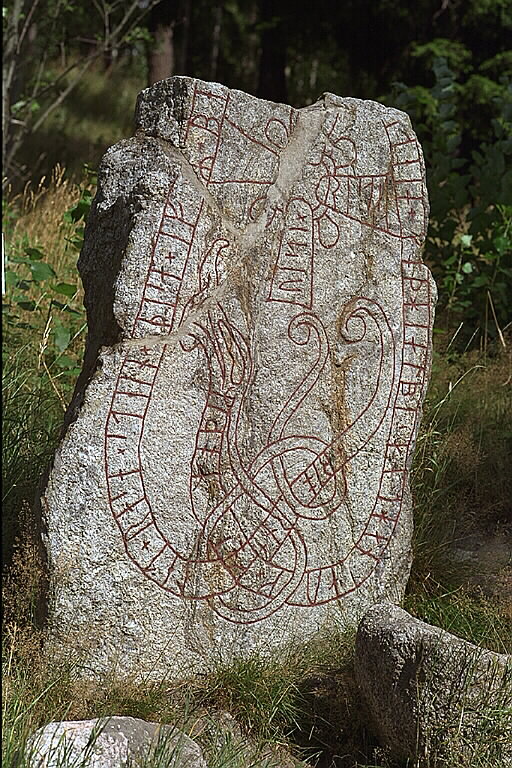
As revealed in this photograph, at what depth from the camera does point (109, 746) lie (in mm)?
2182

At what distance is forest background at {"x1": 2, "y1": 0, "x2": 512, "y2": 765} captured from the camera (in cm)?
319

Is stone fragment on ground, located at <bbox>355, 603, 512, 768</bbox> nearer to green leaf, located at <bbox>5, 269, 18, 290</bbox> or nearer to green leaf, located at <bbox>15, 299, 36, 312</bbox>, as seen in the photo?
green leaf, located at <bbox>15, 299, 36, 312</bbox>

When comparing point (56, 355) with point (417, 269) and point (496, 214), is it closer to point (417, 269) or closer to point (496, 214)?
point (417, 269)

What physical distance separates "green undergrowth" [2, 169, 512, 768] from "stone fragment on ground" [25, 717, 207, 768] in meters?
0.06

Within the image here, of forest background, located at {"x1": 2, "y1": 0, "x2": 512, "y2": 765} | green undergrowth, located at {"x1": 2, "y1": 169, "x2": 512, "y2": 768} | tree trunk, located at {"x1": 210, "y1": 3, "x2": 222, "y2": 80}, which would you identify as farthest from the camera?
tree trunk, located at {"x1": 210, "y1": 3, "x2": 222, "y2": 80}

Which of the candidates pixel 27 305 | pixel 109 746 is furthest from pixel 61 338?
pixel 109 746

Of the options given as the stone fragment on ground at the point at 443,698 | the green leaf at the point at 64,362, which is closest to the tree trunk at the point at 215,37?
the green leaf at the point at 64,362

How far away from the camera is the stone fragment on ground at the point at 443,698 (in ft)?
7.49

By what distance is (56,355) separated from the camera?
4066 mm

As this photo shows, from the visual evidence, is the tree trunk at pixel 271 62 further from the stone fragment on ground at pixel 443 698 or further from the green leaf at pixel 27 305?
the stone fragment on ground at pixel 443 698

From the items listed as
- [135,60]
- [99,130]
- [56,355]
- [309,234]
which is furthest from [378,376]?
[135,60]

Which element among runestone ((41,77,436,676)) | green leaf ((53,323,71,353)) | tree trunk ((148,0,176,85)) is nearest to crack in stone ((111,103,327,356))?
runestone ((41,77,436,676))

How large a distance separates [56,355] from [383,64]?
499 cm

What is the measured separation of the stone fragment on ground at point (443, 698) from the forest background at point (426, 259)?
485 millimetres
